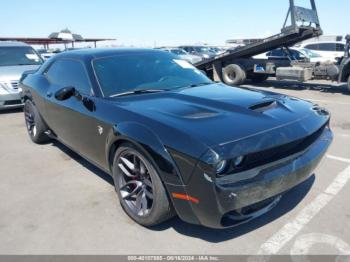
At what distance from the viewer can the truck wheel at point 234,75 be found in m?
12.7

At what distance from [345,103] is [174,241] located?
7.78 meters

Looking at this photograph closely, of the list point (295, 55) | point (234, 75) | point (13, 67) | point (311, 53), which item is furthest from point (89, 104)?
point (311, 53)

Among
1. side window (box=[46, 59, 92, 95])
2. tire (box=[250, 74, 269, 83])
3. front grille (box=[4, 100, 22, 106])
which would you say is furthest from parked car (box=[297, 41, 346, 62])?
side window (box=[46, 59, 92, 95])

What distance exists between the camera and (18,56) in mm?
9125

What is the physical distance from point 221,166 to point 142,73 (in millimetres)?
1855

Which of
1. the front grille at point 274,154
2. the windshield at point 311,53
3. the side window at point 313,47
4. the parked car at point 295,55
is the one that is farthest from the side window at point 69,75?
the side window at point 313,47

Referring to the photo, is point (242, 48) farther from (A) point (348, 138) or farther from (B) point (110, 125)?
(B) point (110, 125)

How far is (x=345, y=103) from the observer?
8992 mm

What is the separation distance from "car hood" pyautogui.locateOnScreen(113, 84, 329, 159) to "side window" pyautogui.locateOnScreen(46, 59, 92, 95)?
2.40 feet

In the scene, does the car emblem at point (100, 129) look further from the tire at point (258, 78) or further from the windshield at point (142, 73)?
the tire at point (258, 78)

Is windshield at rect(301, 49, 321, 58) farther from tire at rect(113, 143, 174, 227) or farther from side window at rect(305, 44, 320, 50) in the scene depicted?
tire at rect(113, 143, 174, 227)

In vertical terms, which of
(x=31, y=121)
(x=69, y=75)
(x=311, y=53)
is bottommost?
(x=31, y=121)

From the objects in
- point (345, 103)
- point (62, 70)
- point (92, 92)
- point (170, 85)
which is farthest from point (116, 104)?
point (345, 103)

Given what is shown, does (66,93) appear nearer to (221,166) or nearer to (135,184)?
(135,184)
